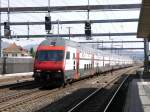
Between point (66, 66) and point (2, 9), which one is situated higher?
point (2, 9)

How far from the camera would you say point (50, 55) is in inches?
1057

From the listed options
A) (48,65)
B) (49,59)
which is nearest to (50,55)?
(49,59)

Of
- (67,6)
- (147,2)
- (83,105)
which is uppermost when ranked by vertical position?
(67,6)

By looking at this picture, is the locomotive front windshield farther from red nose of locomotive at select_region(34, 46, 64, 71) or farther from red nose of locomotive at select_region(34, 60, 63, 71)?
red nose of locomotive at select_region(34, 60, 63, 71)

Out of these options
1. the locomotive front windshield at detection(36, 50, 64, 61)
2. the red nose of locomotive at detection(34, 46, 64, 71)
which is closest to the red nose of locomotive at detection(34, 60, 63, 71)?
the red nose of locomotive at detection(34, 46, 64, 71)

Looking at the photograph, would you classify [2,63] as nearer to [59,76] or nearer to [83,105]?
[59,76]

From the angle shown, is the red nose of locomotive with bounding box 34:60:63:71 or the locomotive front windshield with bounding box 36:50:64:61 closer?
the red nose of locomotive with bounding box 34:60:63:71

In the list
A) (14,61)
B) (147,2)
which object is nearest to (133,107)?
(147,2)

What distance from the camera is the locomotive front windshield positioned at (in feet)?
87.0

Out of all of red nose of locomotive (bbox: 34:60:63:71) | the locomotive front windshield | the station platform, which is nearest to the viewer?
red nose of locomotive (bbox: 34:60:63:71)

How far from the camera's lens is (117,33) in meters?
82.9

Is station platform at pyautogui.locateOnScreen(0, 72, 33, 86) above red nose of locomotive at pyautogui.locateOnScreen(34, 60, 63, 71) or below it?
below

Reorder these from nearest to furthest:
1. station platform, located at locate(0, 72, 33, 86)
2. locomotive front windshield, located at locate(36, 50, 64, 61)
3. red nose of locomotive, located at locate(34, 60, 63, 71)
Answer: red nose of locomotive, located at locate(34, 60, 63, 71) < locomotive front windshield, located at locate(36, 50, 64, 61) < station platform, located at locate(0, 72, 33, 86)

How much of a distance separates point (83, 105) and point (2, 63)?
30235mm
